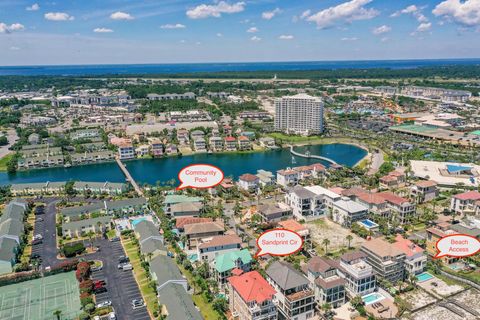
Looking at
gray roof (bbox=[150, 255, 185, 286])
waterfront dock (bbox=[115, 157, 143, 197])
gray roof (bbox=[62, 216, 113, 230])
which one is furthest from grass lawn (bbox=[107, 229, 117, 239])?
waterfront dock (bbox=[115, 157, 143, 197])

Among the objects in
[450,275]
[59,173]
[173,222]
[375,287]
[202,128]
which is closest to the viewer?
[375,287]

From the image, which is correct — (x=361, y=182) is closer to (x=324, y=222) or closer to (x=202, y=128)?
(x=324, y=222)

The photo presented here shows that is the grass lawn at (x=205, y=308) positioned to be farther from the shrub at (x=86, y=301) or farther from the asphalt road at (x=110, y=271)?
the shrub at (x=86, y=301)

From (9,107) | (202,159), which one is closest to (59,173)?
(202,159)

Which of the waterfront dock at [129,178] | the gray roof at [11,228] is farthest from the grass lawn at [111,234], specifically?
the waterfront dock at [129,178]

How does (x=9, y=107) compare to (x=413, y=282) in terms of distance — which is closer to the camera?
(x=413, y=282)

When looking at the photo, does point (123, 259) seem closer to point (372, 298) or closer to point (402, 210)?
point (372, 298)
